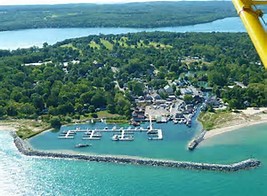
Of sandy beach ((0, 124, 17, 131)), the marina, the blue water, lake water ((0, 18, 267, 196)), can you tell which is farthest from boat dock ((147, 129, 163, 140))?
sandy beach ((0, 124, 17, 131))

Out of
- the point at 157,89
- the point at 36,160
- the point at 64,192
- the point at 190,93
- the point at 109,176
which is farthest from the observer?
the point at 157,89

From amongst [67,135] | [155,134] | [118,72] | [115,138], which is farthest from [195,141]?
[118,72]

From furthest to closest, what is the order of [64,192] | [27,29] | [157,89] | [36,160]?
[27,29] < [157,89] < [36,160] < [64,192]

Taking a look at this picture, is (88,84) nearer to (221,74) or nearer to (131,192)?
(221,74)

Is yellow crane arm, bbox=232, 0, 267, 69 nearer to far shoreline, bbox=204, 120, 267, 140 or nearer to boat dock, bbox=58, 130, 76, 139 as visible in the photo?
far shoreline, bbox=204, 120, 267, 140

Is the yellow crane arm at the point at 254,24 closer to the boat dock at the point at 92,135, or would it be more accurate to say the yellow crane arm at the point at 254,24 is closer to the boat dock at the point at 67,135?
the boat dock at the point at 92,135

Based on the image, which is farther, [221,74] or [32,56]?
[32,56]

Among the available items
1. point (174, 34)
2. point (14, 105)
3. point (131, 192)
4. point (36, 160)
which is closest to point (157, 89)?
point (14, 105)

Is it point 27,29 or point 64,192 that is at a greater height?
point 27,29

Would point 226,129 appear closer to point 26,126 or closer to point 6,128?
point 26,126
